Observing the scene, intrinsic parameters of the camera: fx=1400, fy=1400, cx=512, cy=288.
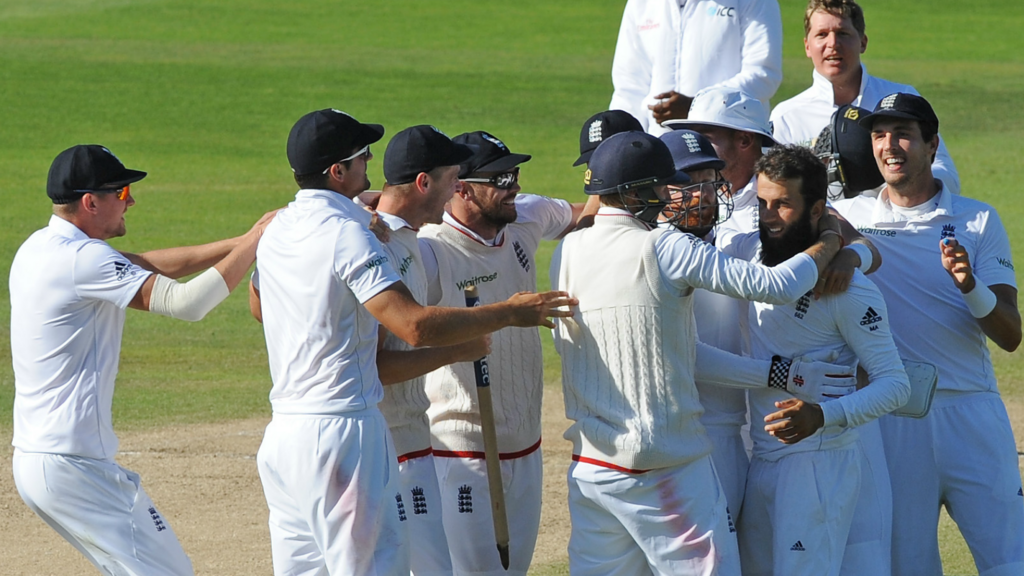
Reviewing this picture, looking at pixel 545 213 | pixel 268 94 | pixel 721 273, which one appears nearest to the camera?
pixel 721 273

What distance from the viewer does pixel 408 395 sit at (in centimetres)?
557

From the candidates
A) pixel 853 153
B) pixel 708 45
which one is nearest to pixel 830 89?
pixel 708 45

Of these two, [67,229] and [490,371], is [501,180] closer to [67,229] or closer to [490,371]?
[490,371]

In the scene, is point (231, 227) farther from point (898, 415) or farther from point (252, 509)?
point (898, 415)

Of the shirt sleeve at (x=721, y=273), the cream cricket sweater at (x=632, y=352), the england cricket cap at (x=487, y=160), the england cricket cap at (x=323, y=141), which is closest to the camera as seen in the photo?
the shirt sleeve at (x=721, y=273)

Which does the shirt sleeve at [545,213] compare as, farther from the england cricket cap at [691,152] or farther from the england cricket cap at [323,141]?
the england cricket cap at [323,141]

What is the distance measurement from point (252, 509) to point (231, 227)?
436 inches

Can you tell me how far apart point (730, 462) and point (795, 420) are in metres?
0.52

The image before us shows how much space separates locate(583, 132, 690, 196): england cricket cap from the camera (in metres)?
4.91

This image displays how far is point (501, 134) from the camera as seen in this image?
80.0 feet

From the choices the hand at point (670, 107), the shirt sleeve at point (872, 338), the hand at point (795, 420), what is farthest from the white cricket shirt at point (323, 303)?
the hand at point (670, 107)

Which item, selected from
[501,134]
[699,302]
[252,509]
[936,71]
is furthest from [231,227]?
[936,71]

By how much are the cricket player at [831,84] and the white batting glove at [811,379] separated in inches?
79.7

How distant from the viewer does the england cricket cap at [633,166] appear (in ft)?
16.1
